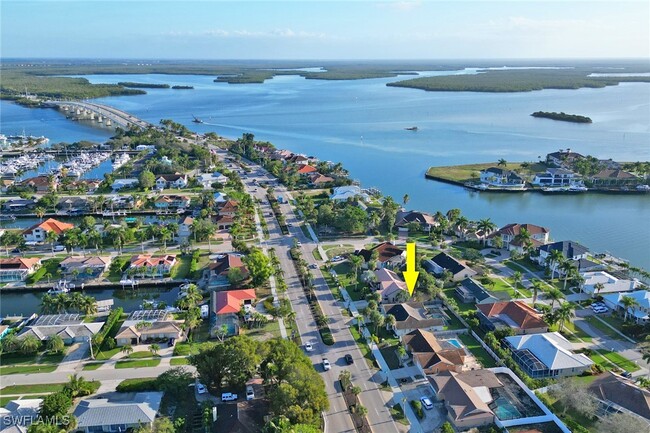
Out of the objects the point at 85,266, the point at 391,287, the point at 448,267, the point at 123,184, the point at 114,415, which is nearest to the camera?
the point at 114,415

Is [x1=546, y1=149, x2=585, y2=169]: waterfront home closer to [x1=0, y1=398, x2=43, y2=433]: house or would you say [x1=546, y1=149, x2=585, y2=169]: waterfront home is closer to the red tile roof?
the red tile roof

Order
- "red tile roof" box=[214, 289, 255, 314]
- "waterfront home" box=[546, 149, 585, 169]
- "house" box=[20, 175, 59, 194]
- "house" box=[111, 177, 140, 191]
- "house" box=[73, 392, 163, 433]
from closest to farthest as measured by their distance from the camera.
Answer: "house" box=[73, 392, 163, 433] < "red tile roof" box=[214, 289, 255, 314] < "house" box=[20, 175, 59, 194] < "house" box=[111, 177, 140, 191] < "waterfront home" box=[546, 149, 585, 169]

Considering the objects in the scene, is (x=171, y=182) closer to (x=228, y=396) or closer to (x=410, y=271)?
(x=410, y=271)

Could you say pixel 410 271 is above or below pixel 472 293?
above

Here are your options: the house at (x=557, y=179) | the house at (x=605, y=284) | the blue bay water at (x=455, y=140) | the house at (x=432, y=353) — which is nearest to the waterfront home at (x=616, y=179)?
the house at (x=557, y=179)

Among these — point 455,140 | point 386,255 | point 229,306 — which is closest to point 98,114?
point 455,140

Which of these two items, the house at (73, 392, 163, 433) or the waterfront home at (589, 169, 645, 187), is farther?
the waterfront home at (589, 169, 645, 187)

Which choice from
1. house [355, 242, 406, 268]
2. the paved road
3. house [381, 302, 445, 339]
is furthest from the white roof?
house [355, 242, 406, 268]
